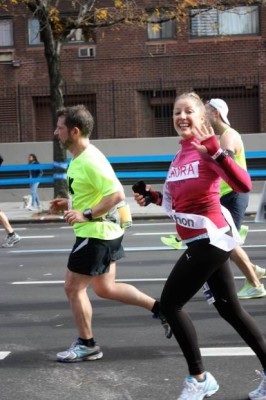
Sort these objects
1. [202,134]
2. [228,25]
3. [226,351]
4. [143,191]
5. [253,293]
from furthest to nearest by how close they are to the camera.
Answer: [228,25] → [253,293] → [226,351] → [143,191] → [202,134]

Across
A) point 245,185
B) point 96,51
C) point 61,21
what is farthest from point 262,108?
point 245,185

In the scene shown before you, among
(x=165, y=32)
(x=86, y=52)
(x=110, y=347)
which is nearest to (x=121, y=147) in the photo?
(x=86, y=52)

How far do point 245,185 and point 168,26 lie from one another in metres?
A: 24.6

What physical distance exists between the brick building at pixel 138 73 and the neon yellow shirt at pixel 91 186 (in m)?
21.7

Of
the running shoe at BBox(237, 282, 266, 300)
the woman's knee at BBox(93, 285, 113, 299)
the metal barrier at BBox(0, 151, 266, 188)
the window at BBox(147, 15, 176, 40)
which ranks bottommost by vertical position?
the metal barrier at BBox(0, 151, 266, 188)

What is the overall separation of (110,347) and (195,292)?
1790mm

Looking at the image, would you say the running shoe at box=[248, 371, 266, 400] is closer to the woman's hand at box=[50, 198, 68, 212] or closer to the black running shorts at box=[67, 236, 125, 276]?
the black running shorts at box=[67, 236, 125, 276]

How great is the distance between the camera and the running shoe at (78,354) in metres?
6.08

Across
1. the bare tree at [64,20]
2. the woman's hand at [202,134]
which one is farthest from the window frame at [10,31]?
the woman's hand at [202,134]

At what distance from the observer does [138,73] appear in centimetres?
2855

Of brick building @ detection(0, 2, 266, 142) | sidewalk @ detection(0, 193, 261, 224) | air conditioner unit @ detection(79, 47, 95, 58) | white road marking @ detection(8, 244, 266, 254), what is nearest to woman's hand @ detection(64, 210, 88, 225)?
white road marking @ detection(8, 244, 266, 254)

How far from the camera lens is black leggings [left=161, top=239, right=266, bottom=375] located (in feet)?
16.0

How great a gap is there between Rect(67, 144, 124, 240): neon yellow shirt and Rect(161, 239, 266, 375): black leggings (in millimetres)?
1114

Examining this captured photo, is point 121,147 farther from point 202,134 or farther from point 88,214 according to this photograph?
point 202,134
